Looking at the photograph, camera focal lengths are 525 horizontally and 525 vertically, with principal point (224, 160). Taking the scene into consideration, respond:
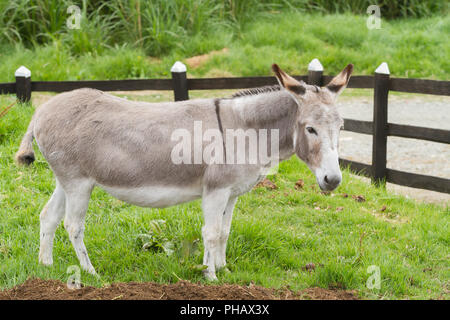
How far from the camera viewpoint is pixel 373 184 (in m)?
6.85

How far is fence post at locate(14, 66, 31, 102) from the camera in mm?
8094

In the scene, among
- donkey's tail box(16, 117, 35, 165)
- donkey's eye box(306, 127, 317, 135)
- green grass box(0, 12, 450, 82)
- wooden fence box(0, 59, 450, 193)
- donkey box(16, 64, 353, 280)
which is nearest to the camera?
donkey's eye box(306, 127, 317, 135)

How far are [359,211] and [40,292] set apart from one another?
3.56m

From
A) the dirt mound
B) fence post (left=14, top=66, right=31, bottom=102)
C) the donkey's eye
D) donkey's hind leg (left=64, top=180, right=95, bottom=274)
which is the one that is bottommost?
the dirt mound

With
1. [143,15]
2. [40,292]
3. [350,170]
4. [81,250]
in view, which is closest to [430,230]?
[350,170]

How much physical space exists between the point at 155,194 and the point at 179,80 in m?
3.78

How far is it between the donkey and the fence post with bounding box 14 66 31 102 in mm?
4315

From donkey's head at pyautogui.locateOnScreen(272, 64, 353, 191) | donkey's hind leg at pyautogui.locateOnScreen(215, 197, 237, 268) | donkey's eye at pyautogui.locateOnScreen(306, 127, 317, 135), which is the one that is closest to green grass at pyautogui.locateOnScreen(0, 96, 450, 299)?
donkey's hind leg at pyautogui.locateOnScreen(215, 197, 237, 268)

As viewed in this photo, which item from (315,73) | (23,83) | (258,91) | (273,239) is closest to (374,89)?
(315,73)

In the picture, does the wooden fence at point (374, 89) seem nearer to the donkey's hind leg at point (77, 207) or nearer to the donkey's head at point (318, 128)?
the donkey's head at point (318, 128)

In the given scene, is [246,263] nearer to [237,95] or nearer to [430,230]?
[237,95]

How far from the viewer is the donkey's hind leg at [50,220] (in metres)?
4.28

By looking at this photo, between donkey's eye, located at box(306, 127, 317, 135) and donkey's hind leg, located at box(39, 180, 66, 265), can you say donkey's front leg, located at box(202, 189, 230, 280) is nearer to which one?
donkey's eye, located at box(306, 127, 317, 135)

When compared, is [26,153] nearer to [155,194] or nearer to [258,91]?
[155,194]
